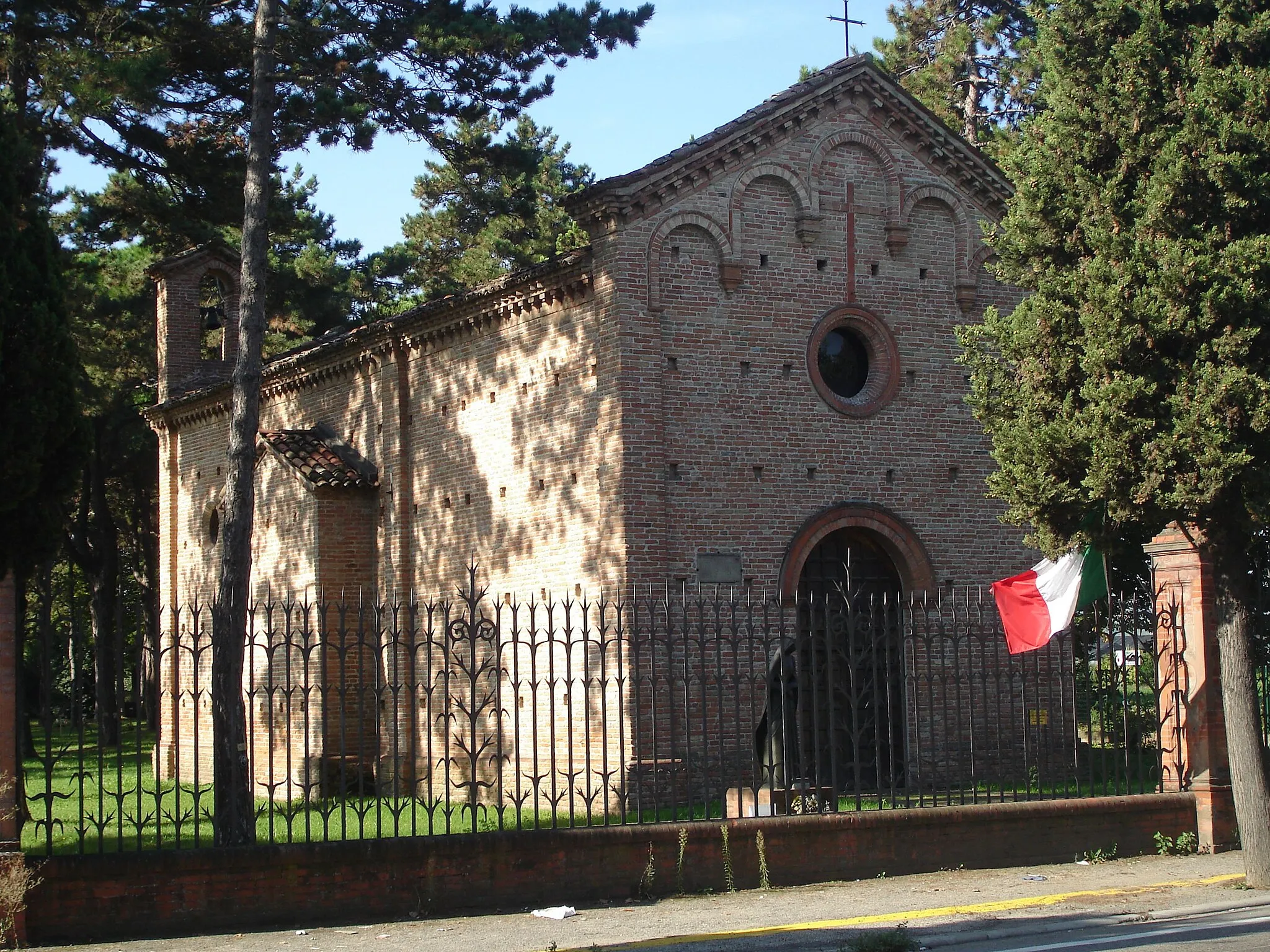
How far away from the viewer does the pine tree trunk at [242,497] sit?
36.5ft

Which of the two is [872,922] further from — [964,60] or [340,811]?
[964,60]

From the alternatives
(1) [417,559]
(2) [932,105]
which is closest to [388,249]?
(2) [932,105]

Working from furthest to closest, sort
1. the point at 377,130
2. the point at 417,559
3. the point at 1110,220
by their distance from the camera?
the point at 417,559 → the point at 377,130 → the point at 1110,220

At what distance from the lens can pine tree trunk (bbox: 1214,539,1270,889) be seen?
11.3 metres

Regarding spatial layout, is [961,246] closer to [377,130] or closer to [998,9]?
[377,130]

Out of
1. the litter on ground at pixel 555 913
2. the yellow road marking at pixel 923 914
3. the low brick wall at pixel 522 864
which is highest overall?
the low brick wall at pixel 522 864

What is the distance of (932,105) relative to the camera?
3678 centimetres

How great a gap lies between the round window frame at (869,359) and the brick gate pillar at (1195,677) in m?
5.27

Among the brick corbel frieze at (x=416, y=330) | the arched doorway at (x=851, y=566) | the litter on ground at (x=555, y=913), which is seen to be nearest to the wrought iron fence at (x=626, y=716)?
the arched doorway at (x=851, y=566)

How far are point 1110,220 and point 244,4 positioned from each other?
11679 millimetres

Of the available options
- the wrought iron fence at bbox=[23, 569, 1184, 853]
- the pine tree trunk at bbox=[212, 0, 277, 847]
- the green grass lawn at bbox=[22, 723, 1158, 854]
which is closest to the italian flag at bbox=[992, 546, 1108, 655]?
the wrought iron fence at bbox=[23, 569, 1184, 853]

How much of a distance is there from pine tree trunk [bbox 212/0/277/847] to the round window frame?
6.96 m

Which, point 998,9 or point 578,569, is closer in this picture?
point 578,569

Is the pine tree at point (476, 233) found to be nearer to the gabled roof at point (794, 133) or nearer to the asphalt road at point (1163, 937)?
the gabled roof at point (794, 133)
